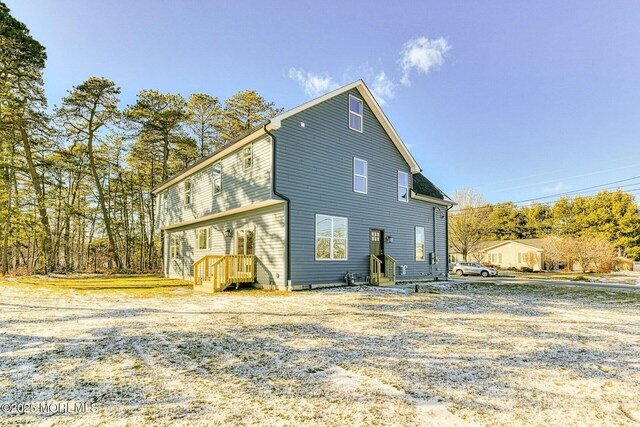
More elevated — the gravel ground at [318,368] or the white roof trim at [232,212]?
the white roof trim at [232,212]

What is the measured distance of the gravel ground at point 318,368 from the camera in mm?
2666

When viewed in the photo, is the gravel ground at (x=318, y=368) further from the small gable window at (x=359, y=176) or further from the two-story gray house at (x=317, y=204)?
the small gable window at (x=359, y=176)

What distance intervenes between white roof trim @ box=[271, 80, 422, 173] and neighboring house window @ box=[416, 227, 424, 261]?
9.31ft

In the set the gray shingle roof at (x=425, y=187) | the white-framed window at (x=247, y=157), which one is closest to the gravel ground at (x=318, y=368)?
the white-framed window at (x=247, y=157)

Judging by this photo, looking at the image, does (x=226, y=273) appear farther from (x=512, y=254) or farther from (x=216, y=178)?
(x=512, y=254)

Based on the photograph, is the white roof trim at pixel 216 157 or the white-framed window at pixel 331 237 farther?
the white-framed window at pixel 331 237

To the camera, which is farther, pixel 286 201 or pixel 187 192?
pixel 187 192

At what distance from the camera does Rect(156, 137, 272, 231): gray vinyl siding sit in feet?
36.8

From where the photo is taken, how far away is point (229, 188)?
13.3 m

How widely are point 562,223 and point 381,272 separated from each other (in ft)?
134

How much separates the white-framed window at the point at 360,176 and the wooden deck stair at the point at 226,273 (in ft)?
16.0

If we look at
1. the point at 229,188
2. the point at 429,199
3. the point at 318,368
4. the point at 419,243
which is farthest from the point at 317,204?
the point at 318,368

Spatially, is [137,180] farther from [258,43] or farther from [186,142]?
[258,43]

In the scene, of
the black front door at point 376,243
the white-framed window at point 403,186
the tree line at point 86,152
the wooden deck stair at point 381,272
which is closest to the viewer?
the wooden deck stair at point 381,272
